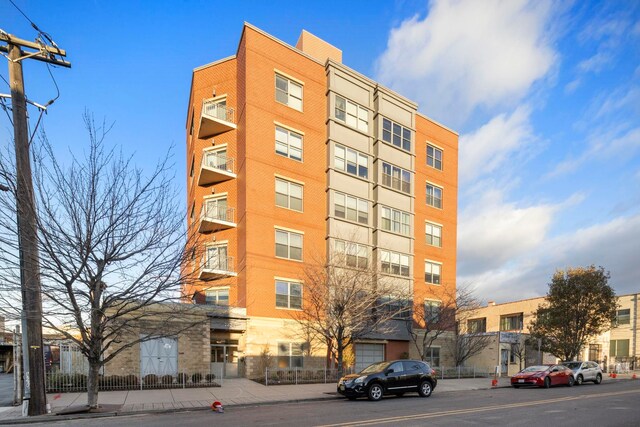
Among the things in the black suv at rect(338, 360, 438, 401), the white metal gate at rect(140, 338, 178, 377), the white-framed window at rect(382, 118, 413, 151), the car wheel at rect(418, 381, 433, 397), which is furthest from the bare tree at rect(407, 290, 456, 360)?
the white metal gate at rect(140, 338, 178, 377)

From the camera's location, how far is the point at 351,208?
29.8 metres

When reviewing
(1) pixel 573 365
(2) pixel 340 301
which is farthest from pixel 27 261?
(1) pixel 573 365

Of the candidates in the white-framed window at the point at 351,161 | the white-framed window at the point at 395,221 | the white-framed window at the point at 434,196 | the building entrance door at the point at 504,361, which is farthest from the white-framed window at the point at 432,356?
the white-framed window at the point at 351,161

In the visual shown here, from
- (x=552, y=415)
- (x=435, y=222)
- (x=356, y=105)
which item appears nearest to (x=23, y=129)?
(x=552, y=415)

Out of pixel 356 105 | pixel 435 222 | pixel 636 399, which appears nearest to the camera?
pixel 636 399

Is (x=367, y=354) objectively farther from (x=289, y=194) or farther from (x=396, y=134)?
(x=396, y=134)

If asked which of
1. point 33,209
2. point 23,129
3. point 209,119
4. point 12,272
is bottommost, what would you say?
point 12,272

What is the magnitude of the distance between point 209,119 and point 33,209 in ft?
50.7

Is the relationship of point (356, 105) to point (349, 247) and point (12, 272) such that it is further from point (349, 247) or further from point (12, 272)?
point (12, 272)

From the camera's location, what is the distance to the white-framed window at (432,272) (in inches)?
1345

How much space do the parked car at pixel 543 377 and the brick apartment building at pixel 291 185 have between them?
9217 mm

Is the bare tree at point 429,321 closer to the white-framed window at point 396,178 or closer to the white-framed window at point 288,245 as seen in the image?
the white-framed window at point 396,178

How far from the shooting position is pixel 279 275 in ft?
84.8

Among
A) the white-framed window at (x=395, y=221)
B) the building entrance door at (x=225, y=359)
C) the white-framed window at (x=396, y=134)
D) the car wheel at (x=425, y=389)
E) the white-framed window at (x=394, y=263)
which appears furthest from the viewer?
the white-framed window at (x=396, y=134)
